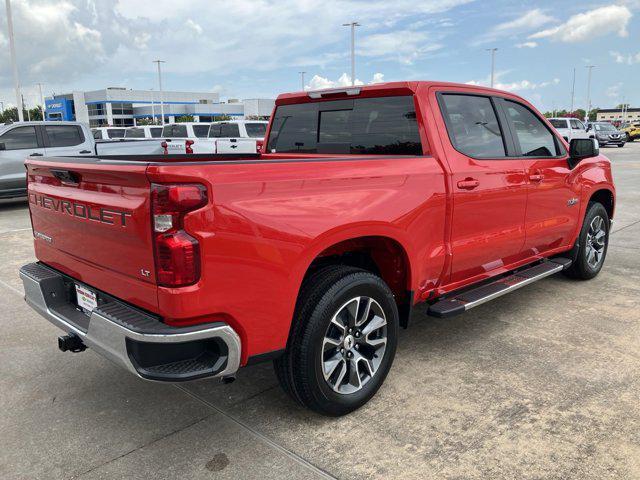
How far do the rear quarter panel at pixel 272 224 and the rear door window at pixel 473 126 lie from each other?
69 centimetres

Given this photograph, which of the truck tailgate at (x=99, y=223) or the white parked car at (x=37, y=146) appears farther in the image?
the white parked car at (x=37, y=146)

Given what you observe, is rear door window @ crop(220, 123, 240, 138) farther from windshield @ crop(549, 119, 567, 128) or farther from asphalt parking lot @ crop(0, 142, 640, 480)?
windshield @ crop(549, 119, 567, 128)

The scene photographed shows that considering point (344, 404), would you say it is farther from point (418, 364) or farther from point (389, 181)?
point (389, 181)

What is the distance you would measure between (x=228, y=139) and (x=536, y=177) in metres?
14.2

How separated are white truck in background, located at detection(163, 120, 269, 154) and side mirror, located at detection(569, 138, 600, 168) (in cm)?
1302

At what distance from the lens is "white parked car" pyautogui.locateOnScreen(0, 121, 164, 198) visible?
11.2m

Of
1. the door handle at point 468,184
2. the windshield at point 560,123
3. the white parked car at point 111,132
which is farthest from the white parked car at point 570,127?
the door handle at point 468,184

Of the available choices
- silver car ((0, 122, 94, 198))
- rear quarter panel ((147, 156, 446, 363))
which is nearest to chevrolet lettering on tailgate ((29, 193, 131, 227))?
rear quarter panel ((147, 156, 446, 363))

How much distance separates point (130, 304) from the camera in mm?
2666

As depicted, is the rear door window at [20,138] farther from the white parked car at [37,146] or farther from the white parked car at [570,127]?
the white parked car at [570,127]

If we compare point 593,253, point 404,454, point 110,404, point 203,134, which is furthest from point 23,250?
point 203,134

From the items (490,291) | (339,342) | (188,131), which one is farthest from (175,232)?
(188,131)

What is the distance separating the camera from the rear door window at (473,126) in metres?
3.84

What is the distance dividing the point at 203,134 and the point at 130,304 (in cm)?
1763
